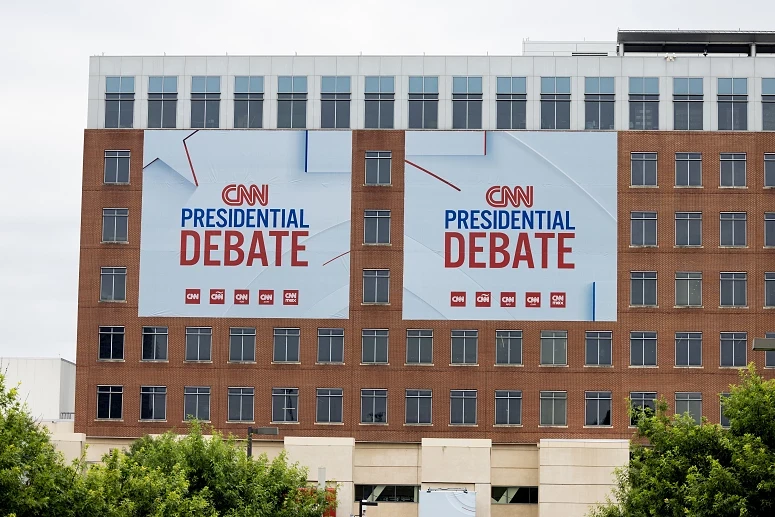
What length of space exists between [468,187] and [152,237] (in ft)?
65.8

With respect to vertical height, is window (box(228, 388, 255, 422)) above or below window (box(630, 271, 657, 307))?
below

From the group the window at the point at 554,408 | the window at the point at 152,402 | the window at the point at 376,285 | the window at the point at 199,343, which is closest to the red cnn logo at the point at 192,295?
the window at the point at 199,343

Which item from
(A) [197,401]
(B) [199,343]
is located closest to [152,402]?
(A) [197,401]

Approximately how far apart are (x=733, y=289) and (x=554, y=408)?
43.6 ft

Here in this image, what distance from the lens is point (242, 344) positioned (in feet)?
278

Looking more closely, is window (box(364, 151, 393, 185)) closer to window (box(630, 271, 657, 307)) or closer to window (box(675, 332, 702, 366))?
window (box(630, 271, 657, 307))

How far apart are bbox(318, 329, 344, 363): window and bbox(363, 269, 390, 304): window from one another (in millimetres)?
2767

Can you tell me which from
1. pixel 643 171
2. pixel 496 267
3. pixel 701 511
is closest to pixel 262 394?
pixel 496 267

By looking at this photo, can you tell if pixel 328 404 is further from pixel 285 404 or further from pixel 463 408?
pixel 463 408

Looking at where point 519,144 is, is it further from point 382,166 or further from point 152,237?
point 152,237

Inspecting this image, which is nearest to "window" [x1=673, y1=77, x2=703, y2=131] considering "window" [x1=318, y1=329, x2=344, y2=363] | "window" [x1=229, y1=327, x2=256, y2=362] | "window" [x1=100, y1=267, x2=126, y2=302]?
"window" [x1=318, y1=329, x2=344, y2=363]

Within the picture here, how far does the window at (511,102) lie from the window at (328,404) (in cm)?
1957

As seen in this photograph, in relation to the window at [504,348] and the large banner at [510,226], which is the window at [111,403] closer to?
the large banner at [510,226]

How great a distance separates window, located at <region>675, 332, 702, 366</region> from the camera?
83.6 m
